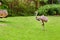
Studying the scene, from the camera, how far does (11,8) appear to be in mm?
20609

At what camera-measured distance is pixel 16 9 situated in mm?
20484

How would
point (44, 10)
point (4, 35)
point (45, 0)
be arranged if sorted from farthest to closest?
point (45, 0) < point (44, 10) < point (4, 35)

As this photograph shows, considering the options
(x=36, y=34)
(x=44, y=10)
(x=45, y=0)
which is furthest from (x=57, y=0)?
(x=36, y=34)

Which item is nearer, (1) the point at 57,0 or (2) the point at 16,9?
(2) the point at 16,9

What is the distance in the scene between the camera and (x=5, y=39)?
8336mm

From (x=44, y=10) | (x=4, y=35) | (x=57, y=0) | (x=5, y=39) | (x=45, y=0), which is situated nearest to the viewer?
(x=5, y=39)

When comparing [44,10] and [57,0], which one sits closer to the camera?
[44,10]

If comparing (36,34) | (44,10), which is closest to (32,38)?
(36,34)

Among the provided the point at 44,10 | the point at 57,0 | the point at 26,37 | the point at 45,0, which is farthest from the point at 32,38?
the point at 57,0

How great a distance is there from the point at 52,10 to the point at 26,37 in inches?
477

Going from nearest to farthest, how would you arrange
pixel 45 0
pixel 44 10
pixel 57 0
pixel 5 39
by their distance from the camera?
pixel 5 39, pixel 44 10, pixel 45 0, pixel 57 0

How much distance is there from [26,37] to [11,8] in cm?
1205

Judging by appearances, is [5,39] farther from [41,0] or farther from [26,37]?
[41,0]

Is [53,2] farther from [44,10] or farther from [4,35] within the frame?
[4,35]
